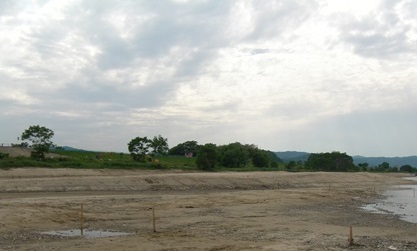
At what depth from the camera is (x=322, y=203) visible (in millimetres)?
38375

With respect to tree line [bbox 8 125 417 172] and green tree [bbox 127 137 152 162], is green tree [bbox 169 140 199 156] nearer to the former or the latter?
tree line [bbox 8 125 417 172]

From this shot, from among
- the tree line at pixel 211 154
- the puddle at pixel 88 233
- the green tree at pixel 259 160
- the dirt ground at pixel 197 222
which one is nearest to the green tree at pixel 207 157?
the tree line at pixel 211 154

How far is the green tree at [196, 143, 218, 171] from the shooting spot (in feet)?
251

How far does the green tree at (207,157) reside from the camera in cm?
7644

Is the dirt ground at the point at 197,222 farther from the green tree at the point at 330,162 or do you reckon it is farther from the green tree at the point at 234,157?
the green tree at the point at 330,162

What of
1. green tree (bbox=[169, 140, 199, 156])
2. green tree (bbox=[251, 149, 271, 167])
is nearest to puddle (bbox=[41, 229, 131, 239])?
green tree (bbox=[251, 149, 271, 167])

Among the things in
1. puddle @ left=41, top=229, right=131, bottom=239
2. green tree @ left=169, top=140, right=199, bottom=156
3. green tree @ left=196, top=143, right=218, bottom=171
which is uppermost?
green tree @ left=169, top=140, right=199, bottom=156

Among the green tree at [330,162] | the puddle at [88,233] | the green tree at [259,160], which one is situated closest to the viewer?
the puddle at [88,233]

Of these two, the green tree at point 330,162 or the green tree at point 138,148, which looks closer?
the green tree at point 138,148

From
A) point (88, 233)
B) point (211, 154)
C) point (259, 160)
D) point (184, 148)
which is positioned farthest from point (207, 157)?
point (184, 148)

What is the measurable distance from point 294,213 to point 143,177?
25127mm

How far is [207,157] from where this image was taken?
7656cm

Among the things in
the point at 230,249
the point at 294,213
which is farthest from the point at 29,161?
the point at 230,249

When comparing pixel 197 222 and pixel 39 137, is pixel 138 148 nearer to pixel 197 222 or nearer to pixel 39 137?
pixel 39 137
